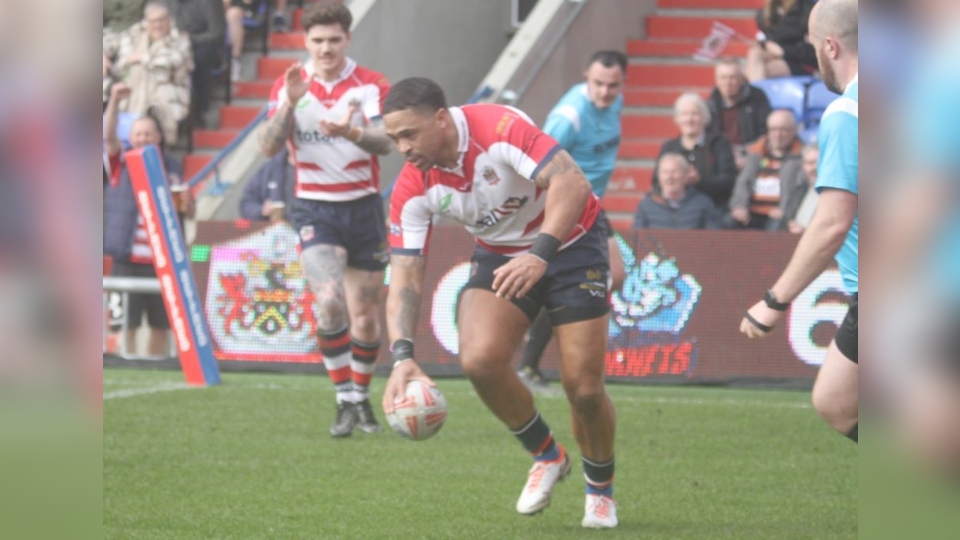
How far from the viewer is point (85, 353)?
1.59 m

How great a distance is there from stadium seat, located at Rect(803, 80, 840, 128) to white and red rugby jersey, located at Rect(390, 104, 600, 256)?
9674 mm

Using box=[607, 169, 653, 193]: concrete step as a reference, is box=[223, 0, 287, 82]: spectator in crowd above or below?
above

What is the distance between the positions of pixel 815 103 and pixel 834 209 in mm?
11527

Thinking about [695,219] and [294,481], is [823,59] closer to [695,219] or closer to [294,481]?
[294,481]

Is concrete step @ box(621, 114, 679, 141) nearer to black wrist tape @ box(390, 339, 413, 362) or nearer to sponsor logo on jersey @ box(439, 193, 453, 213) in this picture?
sponsor logo on jersey @ box(439, 193, 453, 213)

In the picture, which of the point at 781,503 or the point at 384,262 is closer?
the point at 781,503

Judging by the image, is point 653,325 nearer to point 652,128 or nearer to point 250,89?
point 652,128

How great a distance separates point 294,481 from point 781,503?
8.15 ft

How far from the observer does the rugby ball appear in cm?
592

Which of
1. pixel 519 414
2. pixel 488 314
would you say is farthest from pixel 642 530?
pixel 488 314

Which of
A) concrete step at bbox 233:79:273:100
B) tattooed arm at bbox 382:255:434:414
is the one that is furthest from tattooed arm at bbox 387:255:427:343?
concrete step at bbox 233:79:273:100

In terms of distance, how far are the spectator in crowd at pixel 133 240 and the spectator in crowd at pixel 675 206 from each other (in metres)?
4.40

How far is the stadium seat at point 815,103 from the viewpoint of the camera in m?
15.6

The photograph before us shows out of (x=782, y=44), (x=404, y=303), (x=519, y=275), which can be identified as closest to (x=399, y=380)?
(x=404, y=303)
